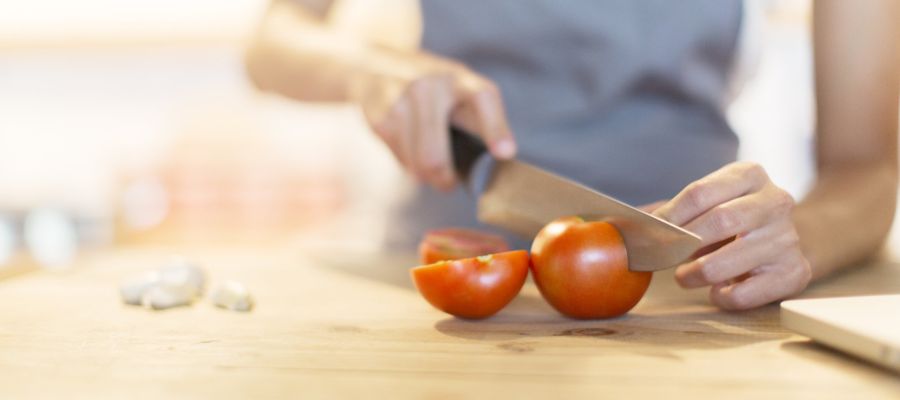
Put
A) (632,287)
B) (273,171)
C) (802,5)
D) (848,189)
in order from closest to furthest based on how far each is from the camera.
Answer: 1. (632,287)
2. (848,189)
3. (802,5)
4. (273,171)

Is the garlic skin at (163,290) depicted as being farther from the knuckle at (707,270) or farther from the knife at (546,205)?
the knuckle at (707,270)

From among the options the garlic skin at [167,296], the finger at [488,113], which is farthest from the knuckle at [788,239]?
the garlic skin at [167,296]

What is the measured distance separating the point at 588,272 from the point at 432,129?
34 cm

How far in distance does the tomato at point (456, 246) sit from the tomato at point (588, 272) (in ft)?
0.56

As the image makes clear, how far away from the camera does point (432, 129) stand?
98 centimetres

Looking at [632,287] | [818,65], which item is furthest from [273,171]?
[632,287]

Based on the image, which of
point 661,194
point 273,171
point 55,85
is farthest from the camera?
point 55,85

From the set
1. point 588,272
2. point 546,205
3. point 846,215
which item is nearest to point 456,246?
point 546,205

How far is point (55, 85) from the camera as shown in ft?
9.77

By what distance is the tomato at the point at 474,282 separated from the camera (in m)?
0.72

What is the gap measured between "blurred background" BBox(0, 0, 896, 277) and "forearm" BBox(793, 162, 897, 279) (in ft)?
4.29

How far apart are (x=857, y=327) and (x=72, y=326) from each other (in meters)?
0.67

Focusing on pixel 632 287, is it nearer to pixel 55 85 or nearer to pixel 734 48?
pixel 734 48

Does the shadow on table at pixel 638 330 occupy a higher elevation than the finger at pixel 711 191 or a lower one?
lower
